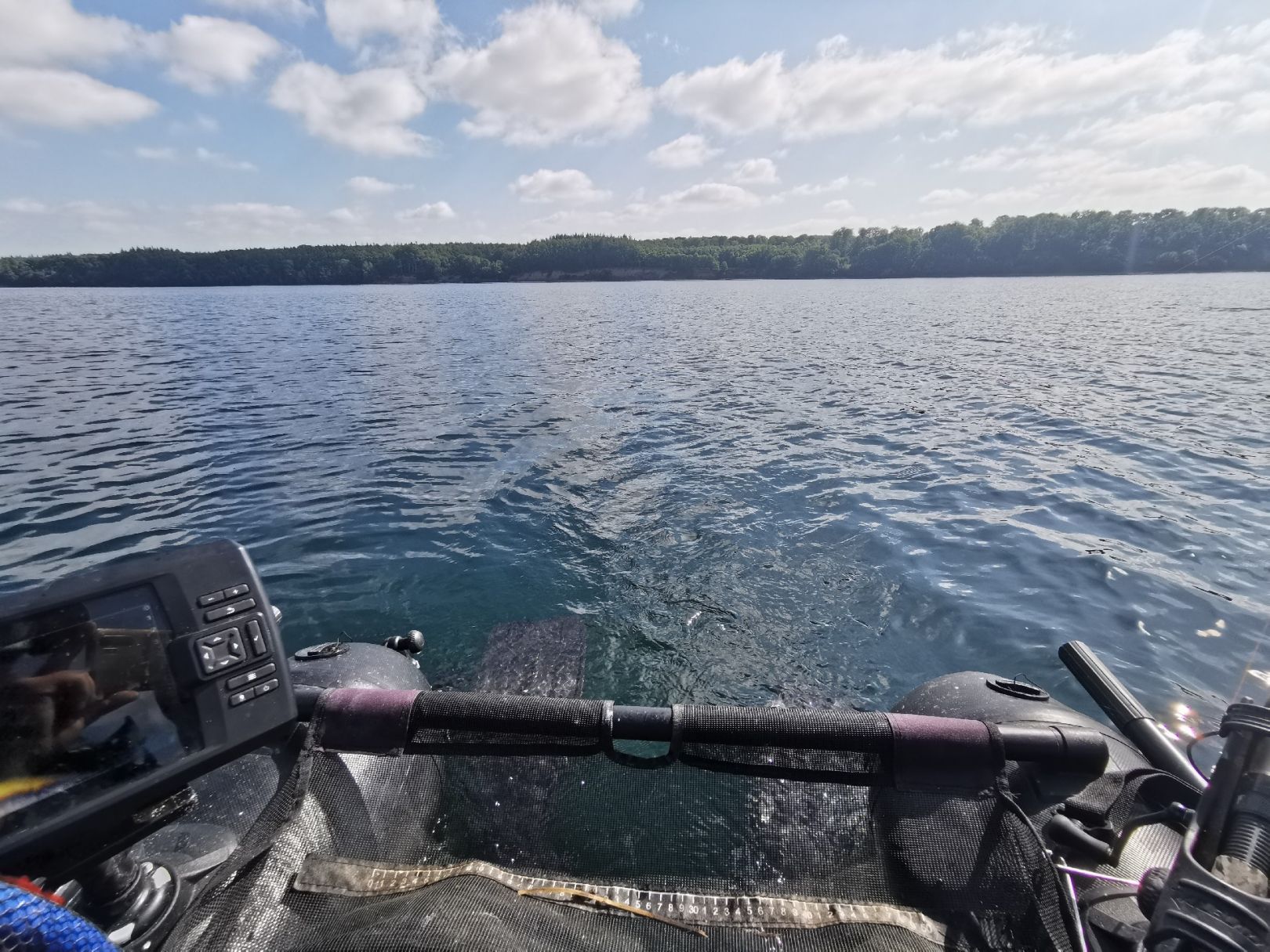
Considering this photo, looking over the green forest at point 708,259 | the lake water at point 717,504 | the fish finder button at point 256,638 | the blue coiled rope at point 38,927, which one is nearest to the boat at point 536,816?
the fish finder button at point 256,638

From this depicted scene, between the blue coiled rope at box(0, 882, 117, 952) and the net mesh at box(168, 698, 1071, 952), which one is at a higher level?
the blue coiled rope at box(0, 882, 117, 952)

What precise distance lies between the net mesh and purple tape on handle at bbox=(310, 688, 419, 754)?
0.07 metres

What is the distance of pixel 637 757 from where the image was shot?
8.23 ft

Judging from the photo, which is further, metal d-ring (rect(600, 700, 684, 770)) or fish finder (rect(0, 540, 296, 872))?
metal d-ring (rect(600, 700, 684, 770))

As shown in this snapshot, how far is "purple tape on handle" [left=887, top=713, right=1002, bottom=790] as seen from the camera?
235 cm

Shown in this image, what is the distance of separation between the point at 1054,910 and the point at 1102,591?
841cm

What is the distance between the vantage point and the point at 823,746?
2.42 metres

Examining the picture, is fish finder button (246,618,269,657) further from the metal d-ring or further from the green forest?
the green forest

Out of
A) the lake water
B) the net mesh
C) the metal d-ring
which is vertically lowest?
the lake water

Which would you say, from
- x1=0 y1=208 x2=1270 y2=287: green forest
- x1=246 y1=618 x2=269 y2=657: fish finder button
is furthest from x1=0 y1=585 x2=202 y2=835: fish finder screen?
x1=0 y1=208 x2=1270 y2=287: green forest

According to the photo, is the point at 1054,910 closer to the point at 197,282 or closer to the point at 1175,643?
the point at 1175,643

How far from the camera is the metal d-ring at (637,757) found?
250cm

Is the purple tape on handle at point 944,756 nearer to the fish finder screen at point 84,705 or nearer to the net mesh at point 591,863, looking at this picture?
the net mesh at point 591,863

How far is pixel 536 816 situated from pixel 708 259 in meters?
155
